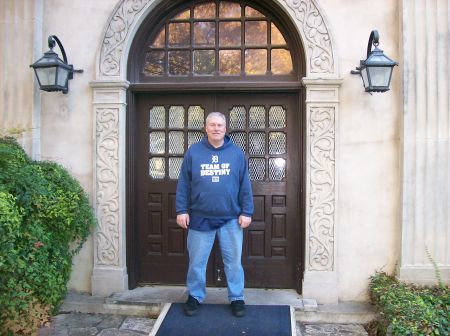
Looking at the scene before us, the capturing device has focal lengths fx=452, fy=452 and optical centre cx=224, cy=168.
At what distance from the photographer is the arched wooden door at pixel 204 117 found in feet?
16.5

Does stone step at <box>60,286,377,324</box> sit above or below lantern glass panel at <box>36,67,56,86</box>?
below

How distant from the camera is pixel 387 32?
468cm

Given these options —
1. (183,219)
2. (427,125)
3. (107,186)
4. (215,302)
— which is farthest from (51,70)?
(427,125)

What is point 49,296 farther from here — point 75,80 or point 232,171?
point 75,80

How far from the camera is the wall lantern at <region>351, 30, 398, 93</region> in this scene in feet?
14.1

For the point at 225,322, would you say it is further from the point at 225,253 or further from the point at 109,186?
the point at 109,186

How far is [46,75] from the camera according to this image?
4.63 meters

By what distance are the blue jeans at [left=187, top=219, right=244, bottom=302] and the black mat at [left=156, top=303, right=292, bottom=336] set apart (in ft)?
0.64

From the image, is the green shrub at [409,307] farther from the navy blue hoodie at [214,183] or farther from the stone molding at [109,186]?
the stone molding at [109,186]

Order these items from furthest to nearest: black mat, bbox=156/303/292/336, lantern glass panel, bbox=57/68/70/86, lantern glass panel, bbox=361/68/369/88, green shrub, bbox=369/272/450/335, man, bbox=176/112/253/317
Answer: lantern glass panel, bbox=57/68/70/86, lantern glass panel, bbox=361/68/369/88, man, bbox=176/112/253/317, black mat, bbox=156/303/292/336, green shrub, bbox=369/272/450/335

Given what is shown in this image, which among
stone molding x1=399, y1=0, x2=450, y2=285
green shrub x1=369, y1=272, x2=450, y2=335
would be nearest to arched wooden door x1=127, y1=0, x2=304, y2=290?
green shrub x1=369, y1=272, x2=450, y2=335

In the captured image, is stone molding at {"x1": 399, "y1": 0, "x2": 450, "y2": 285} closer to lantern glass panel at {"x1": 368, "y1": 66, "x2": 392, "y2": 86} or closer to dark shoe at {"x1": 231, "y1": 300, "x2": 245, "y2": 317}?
lantern glass panel at {"x1": 368, "y1": 66, "x2": 392, "y2": 86}

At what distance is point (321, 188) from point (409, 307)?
140 cm

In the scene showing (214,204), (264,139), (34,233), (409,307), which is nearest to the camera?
(34,233)
